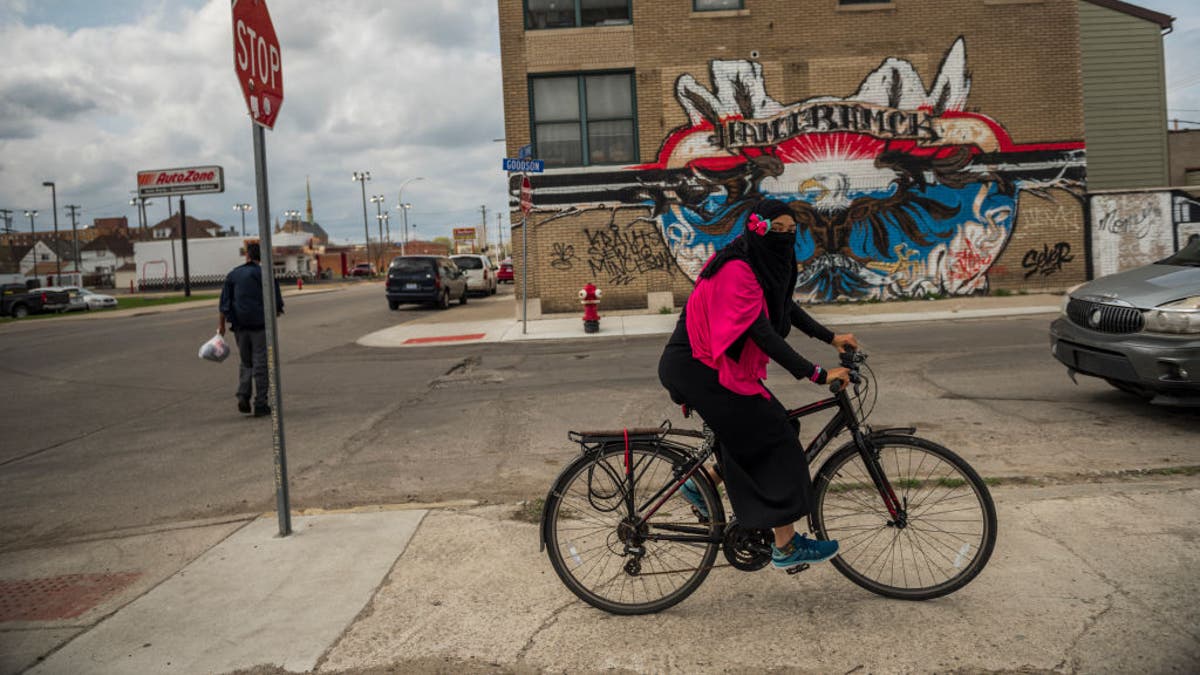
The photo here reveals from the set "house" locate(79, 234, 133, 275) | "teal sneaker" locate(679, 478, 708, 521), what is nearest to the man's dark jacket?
"teal sneaker" locate(679, 478, 708, 521)

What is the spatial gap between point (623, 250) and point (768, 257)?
16.7m

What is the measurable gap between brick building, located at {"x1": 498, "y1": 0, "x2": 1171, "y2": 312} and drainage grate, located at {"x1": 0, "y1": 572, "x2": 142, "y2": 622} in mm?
15550

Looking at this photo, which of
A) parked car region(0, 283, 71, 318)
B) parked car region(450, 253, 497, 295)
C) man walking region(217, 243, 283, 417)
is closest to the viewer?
man walking region(217, 243, 283, 417)

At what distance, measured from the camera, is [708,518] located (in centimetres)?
379

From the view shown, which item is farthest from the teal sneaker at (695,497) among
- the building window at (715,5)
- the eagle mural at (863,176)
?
the building window at (715,5)

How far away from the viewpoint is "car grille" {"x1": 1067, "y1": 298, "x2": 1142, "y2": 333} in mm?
6742

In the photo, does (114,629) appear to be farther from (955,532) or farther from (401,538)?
(955,532)

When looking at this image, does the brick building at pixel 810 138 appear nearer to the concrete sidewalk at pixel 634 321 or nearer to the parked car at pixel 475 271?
the concrete sidewalk at pixel 634 321

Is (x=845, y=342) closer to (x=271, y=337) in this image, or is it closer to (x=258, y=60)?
(x=271, y=337)

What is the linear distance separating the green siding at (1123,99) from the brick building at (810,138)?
9.29ft

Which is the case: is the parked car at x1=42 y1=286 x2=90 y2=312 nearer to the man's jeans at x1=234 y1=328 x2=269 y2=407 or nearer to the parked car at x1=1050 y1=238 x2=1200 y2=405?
the man's jeans at x1=234 y1=328 x2=269 y2=407

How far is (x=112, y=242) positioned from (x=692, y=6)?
125160mm

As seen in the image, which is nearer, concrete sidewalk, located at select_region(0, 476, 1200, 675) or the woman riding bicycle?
concrete sidewalk, located at select_region(0, 476, 1200, 675)

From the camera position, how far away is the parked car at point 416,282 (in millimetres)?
26219
